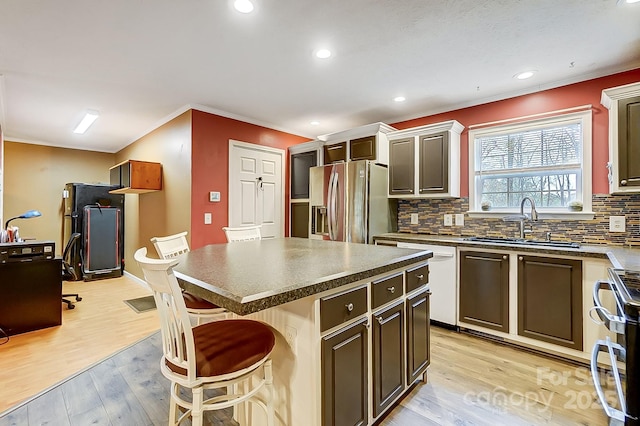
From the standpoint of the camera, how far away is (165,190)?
14.1ft

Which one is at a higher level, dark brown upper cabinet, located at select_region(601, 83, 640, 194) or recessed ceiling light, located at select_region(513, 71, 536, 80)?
recessed ceiling light, located at select_region(513, 71, 536, 80)

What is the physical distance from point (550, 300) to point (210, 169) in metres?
3.81

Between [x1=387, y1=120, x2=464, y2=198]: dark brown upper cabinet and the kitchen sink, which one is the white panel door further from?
the kitchen sink

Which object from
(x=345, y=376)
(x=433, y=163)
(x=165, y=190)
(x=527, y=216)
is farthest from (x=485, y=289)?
(x=165, y=190)

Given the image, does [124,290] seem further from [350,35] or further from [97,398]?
[350,35]

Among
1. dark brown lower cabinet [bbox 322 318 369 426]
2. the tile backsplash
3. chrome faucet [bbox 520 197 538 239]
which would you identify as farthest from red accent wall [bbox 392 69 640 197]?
dark brown lower cabinet [bbox 322 318 369 426]

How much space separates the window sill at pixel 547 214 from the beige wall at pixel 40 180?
7.20m

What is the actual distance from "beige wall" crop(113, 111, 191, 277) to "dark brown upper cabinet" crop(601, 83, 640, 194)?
419 centimetres

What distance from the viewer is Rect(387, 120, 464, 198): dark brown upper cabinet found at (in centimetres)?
342

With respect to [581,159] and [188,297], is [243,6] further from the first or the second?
[581,159]

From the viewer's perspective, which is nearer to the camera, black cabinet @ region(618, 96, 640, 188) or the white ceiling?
the white ceiling

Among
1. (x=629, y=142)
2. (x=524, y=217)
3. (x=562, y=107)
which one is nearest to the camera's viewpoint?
(x=629, y=142)

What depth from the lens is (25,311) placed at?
3092mm

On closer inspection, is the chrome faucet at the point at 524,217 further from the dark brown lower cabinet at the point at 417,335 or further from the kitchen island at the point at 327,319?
the kitchen island at the point at 327,319
